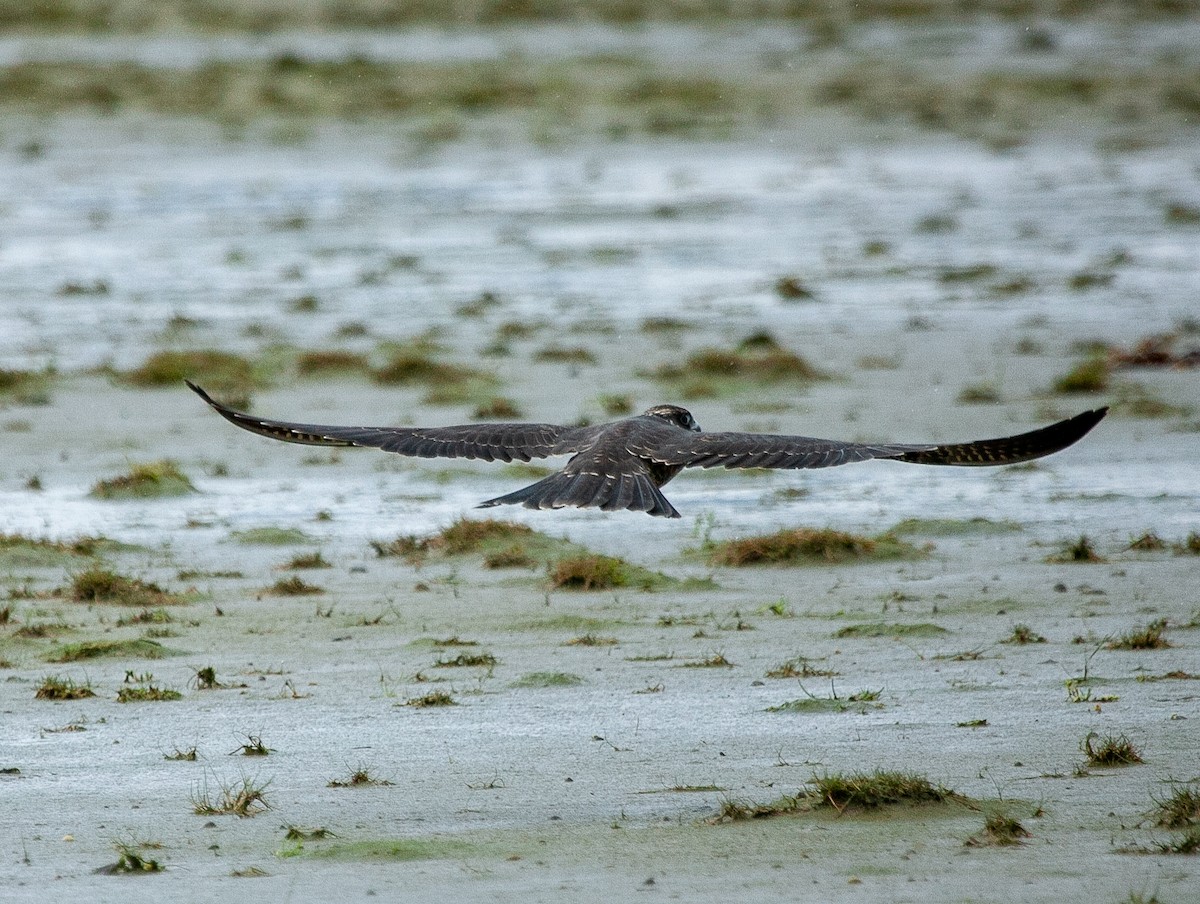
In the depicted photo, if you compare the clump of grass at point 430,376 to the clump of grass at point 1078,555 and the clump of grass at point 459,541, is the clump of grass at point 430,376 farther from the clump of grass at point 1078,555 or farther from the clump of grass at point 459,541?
the clump of grass at point 1078,555

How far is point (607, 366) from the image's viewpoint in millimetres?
21297

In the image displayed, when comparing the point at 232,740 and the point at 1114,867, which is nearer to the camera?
the point at 1114,867

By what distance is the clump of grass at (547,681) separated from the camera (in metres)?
10.4

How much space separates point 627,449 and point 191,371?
451 inches

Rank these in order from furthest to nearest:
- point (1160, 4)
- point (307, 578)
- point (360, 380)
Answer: point (1160, 4)
point (360, 380)
point (307, 578)

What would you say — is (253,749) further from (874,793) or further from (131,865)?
(874,793)

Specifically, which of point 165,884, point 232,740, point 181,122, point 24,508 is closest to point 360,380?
point 24,508

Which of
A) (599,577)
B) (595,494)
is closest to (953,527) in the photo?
(599,577)

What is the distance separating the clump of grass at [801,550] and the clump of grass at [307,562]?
237 cm

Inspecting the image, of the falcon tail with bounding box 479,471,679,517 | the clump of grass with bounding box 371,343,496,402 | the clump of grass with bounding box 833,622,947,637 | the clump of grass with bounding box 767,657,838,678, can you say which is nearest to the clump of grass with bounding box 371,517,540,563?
the clump of grass with bounding box 833,622,947,637

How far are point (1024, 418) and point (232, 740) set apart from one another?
1018 cm

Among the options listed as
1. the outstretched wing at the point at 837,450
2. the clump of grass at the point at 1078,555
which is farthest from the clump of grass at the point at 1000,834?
the clump of grass at the point at 1078,555

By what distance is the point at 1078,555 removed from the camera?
13344 mm

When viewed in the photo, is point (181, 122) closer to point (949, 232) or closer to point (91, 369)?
point (949, 232)
